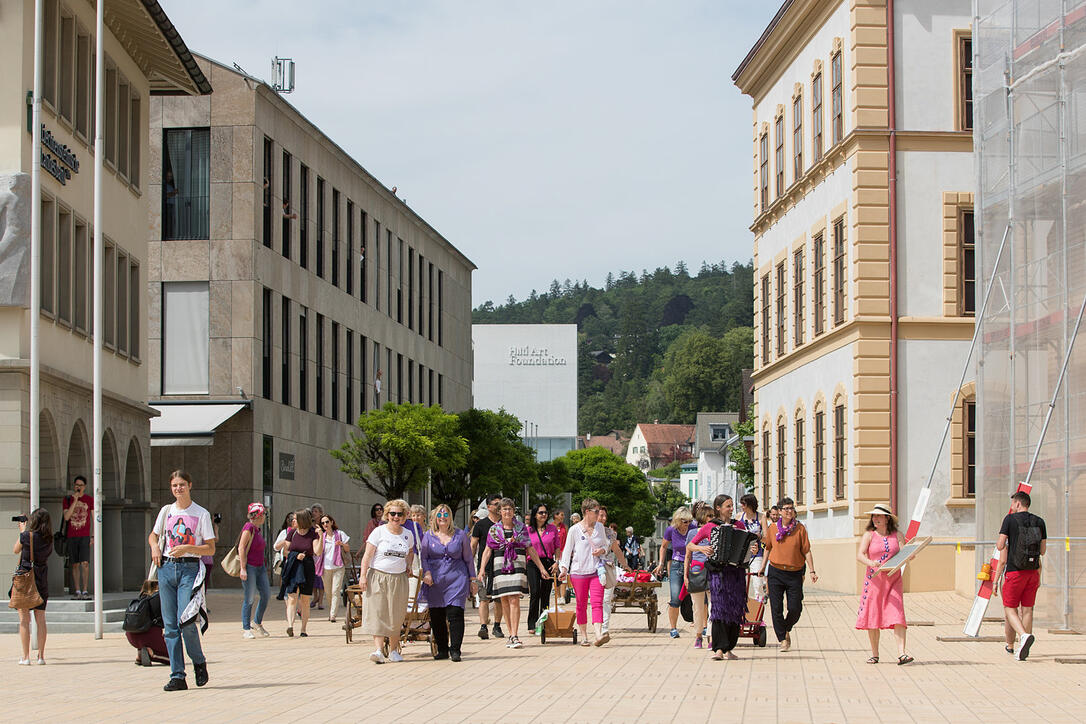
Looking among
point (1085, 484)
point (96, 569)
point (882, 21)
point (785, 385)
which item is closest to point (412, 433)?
point (785, 385)

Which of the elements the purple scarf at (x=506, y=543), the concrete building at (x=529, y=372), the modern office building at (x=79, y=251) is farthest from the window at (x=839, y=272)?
the concrete building at (x=529, y=372)

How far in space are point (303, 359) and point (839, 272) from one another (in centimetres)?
1923

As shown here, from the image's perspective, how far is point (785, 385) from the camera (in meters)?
41.8

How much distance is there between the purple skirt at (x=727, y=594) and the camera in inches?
706

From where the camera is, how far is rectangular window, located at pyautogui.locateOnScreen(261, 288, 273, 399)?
45000mm

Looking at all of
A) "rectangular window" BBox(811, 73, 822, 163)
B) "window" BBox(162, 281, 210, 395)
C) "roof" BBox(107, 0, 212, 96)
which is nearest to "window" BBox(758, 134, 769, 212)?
"rectangular window" BBox(811, 73, 822, 163)

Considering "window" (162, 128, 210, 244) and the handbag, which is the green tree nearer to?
"window" (162, 128, 210, 244)

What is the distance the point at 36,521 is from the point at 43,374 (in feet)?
27.3

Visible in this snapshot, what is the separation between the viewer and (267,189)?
45406 mm

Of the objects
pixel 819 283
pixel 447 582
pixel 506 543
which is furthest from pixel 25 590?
pixel 819 283

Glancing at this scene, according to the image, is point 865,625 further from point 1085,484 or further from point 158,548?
point 158,548

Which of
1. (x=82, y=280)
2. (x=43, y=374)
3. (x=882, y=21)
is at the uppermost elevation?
(x=882, y=21)

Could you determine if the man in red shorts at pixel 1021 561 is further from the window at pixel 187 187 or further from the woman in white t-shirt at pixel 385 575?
the window at pixel 187 187

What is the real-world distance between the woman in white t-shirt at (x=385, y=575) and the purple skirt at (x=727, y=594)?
334 cm
